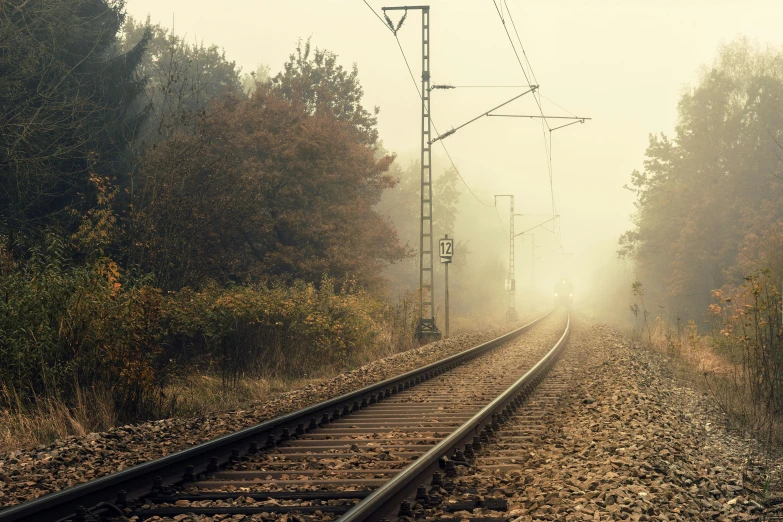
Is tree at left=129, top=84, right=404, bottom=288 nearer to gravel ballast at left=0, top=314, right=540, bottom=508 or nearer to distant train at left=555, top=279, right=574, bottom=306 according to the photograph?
gravel ballast at left=0, top=314, right=540, bottom=508

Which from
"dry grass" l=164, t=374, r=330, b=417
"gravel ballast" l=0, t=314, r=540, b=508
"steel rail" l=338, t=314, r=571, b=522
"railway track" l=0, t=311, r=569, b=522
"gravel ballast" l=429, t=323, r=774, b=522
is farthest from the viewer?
"dry grass" l=164, t=374, r=330, b=417

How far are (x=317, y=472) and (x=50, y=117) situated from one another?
15925 millimetres

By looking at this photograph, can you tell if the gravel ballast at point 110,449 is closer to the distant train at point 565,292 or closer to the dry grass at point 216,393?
the dry grass at point 216,393

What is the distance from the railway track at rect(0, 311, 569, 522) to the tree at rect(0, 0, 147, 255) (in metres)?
7.74

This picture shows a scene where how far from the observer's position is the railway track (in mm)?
5406

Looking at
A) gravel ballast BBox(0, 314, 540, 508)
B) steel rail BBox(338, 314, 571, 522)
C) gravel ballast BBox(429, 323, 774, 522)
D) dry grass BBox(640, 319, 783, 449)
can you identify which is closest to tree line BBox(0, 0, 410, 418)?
gravel ballast BBox(0, 314, 540, 508)

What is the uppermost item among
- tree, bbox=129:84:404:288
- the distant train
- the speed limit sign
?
tree, bbox=129:84:404:288

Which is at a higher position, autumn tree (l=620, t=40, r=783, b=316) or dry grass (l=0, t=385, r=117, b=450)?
autumn tree (l=620, t=40, r=783, b=316)

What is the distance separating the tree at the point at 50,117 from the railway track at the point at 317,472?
7.74 m

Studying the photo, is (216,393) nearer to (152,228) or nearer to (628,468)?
(152,228)

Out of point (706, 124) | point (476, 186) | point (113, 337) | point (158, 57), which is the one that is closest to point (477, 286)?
point (706, 124)

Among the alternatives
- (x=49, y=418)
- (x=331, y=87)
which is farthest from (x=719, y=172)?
(x=49, y=418)

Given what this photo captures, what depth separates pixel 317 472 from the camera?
21.9 feet

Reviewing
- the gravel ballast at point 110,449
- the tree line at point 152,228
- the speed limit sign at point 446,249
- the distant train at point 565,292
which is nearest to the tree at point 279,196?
the tree line at point 152,228
